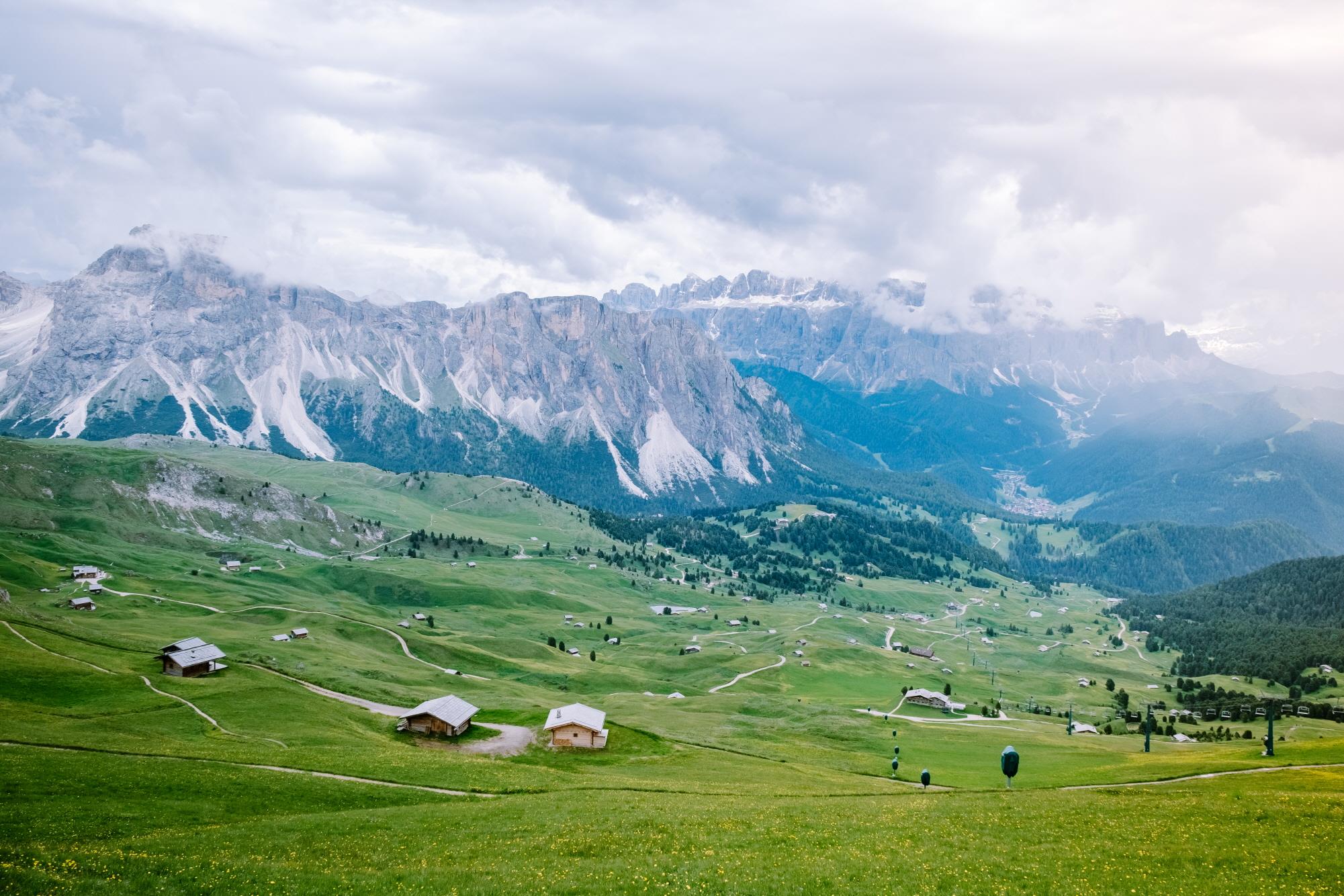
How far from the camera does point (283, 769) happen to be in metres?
54.1

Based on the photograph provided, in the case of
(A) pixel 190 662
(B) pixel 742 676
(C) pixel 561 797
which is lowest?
(B) pixel 742 676

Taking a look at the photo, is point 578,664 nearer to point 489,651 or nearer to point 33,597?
point 489,651

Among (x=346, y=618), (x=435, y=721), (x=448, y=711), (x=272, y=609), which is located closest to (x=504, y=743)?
(x=448, y=711)

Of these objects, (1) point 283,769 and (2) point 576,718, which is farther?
(2) point 576,718

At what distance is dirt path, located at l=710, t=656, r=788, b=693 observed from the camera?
16350 centimetres

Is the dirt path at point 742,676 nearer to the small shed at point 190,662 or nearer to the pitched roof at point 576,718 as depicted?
the pitched roof at point 576,718

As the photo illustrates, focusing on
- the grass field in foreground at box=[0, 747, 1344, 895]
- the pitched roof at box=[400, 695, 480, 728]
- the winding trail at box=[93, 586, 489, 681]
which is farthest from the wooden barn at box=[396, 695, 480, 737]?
the winding trail at box=[93, 586, 489, 681]

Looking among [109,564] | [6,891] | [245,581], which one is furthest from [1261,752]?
[109,564]

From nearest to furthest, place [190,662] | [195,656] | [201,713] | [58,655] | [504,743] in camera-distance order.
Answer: [201,713] → [504,743] → [58,655] → [190,662] → [195,656]

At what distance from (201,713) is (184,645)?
25365mm

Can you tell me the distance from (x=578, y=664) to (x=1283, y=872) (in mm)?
148084

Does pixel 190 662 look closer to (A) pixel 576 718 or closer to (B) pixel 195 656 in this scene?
(B) pixel 195 656

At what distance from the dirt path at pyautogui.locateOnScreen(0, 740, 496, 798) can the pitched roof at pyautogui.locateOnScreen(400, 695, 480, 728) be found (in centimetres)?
2701

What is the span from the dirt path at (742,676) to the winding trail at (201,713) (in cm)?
9988
